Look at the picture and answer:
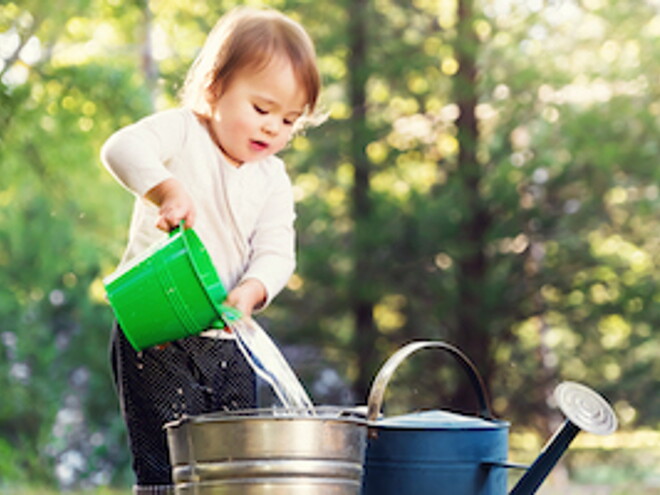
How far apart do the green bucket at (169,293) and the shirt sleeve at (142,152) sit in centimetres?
15

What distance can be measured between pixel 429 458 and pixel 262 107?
2.63 ft

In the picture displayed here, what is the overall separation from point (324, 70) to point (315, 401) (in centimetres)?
247

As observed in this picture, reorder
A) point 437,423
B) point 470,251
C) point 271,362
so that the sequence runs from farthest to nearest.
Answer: point 470,251, point 437,423, point 271,362

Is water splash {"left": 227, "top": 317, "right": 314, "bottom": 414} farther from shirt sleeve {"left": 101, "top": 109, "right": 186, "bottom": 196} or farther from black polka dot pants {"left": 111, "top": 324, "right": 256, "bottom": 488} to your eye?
shirt sleeve {"left": 101, "top": 109, "right": 186, "bottom": 196}

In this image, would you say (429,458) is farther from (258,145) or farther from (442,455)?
(258,145)

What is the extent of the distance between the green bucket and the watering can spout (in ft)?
2.18

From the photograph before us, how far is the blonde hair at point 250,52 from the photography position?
2469 millimetres

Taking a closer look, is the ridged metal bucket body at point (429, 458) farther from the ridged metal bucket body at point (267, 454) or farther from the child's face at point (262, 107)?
the child's face at point (262, 107)

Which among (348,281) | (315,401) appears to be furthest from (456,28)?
(315,401)

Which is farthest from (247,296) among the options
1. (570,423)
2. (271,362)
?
(570,423)

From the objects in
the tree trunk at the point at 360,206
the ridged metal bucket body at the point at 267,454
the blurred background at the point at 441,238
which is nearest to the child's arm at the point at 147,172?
the ridged metal bucket body at the point at 267,454

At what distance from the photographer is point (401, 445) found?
7.68 feet

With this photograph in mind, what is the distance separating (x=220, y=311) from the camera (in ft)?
7.10

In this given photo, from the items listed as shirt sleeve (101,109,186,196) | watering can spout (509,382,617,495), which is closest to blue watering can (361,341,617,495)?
watering can spout (509,382,617,495)
